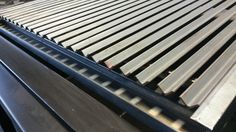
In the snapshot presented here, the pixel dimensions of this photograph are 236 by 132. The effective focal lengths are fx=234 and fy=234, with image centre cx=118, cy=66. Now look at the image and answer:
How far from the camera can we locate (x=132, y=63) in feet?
2.73

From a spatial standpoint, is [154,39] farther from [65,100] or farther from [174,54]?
[65,100]

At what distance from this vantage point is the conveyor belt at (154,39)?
0.72 m

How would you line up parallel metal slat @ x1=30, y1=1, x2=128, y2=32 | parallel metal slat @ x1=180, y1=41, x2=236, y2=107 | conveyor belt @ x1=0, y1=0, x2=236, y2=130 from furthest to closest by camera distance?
parallel metal slat @ x1=30, y1=1, x2=128, y2=32 → conveyor belt @ x1=0, y1=0, x2=236, y2=130 → parallel metal slat @ x1=180, y1=41, x2=236, y2=107

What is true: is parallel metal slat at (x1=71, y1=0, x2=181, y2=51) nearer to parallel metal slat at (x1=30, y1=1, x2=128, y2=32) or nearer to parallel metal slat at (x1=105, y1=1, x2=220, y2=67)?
parallel metal slat at (x1=105, y1=1, x2=220, y2=67)

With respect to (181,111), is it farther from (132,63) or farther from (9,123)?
(9,123)

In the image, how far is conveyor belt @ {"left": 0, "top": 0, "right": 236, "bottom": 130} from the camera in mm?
719

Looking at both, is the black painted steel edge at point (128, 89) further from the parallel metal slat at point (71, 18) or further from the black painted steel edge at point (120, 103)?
the parallel metal slat at point (71, 18)

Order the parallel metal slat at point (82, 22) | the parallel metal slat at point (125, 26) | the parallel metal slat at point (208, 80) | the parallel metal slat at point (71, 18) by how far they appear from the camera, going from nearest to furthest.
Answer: the parallel metal slat at point (208, 80) < the parallel metal slat at point (125, 26) < the parallel metal slat at point (82, 22) < the parallel metal slat at point (71, 18)

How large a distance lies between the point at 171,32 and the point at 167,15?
240 mm

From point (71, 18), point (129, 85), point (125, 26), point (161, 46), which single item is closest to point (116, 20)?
point (125, 26)

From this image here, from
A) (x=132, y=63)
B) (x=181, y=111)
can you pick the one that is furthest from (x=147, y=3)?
(x=181, y=111)

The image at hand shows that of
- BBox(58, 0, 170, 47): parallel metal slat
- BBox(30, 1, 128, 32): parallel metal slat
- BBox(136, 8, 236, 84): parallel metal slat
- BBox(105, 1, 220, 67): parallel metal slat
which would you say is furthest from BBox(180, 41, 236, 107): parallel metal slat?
BBox(30, 1, 128, 32): parallel metal slat

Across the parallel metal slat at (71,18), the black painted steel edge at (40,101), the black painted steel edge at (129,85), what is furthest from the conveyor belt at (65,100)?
the parallel metal slat at (71,18)

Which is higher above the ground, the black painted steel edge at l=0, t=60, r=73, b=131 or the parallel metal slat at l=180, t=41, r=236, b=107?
the parallel metal slat at l=180, t=41, r=236, b=107
